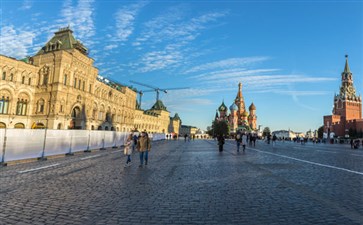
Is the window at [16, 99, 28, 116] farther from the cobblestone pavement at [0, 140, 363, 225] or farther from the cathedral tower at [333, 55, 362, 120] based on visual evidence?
the cathedral tower at [333, 55, 362, 120]

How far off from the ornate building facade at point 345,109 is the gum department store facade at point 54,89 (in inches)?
4375

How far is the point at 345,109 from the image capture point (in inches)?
4838

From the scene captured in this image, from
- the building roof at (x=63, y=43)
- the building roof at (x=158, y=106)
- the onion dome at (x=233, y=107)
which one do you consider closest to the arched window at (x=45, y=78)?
the building roof at (x=63, y=43)

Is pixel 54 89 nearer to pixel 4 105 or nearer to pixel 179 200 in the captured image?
pixel 4 105

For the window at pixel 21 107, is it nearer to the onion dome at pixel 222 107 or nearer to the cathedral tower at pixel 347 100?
the onion dome at pixel 222 107

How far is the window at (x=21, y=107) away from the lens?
4047 centimetres

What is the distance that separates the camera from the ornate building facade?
392 ft

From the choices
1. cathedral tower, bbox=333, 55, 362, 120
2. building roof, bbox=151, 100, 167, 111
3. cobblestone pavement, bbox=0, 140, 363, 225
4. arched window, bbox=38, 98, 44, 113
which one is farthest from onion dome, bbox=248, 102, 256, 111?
cobblestone pavement, bbox=0, 140, 363, 225

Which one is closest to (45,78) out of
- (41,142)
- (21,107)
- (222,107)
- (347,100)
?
(21,107)

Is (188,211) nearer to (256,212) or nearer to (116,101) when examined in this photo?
(256,212)

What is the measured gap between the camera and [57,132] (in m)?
16.9

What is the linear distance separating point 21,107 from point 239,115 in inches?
4379

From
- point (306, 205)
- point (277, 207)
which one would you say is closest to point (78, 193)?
point (277, 207)

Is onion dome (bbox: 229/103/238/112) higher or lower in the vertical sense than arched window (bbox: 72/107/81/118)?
higher
